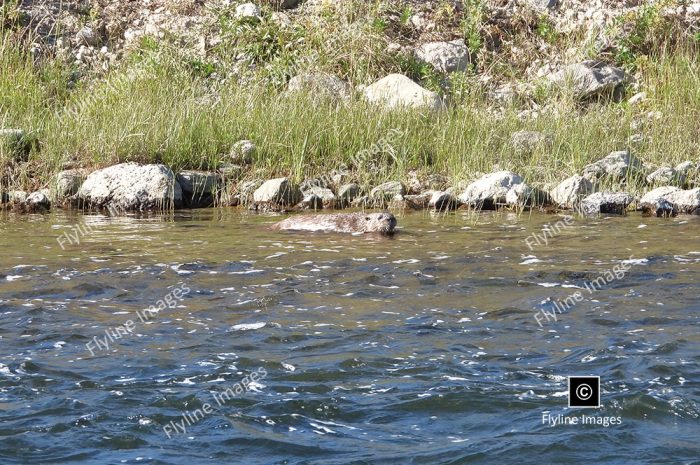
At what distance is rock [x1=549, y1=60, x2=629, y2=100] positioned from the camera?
49.5 feet

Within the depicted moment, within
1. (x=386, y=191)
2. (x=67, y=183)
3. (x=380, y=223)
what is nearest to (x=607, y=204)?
(x=386, y=191)

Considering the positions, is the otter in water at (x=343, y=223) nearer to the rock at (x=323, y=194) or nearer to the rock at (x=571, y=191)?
the rock at (x=323, y=194)

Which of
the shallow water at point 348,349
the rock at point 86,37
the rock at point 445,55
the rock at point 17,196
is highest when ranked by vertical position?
the rock at point 86,37

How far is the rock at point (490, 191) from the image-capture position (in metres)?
11.2

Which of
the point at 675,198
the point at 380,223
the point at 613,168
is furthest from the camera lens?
the point at 613,168

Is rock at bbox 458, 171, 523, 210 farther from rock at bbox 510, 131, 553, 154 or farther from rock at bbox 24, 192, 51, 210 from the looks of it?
rock at bbox 24, 192, 51, 210

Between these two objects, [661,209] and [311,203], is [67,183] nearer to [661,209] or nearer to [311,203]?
[311,203]

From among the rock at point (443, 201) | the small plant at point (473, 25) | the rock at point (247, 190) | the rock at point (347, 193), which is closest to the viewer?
the rock at point (443, 201)

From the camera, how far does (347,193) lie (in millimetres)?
11734

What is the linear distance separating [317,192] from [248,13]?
621 centimetres

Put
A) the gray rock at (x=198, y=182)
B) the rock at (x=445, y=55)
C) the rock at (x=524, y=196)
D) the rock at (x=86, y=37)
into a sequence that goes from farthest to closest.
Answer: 1. the rock at (x=86, y=37)
2. the rock at (x=445, y=55)
3. the gray rock at (x=198, y=182)
4. the rock at (x=524, y=196)

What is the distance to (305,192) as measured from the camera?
11.8 meters

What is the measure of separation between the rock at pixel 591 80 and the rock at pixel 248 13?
16.4ft

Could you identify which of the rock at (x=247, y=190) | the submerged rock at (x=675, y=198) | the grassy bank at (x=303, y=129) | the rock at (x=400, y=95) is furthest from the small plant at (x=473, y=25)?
the submerged rock at (x=675, y=198)
